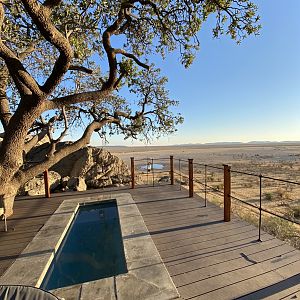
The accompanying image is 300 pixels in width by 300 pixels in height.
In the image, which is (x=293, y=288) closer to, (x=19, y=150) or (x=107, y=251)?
(x=107, y=251)

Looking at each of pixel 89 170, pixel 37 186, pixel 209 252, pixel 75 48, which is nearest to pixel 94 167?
pixel 89 170

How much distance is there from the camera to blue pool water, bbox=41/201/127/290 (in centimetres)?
412

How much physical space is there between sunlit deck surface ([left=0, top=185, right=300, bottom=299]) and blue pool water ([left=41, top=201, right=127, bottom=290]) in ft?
2.39

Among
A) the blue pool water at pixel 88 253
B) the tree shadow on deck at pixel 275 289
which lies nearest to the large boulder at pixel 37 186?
the blue pool water at pixel 88 253

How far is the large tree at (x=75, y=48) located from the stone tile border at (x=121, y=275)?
1.18m

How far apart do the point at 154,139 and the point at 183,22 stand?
5590 mm

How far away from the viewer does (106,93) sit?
5148 millimetres

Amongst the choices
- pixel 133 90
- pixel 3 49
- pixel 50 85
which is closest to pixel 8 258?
pixel 50 85

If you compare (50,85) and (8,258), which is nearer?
(50,85)

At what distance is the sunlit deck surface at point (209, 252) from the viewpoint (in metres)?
3.25

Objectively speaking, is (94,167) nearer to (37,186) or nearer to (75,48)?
(37,186)

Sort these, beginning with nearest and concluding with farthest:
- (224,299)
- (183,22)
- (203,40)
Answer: (224,299) → (183,22) → (203,40)

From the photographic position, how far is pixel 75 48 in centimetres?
588

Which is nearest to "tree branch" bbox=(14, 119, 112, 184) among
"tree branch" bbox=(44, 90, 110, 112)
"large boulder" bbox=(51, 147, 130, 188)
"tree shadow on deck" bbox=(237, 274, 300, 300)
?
"tree branch" bbox=(44, 90, 110, 112)
